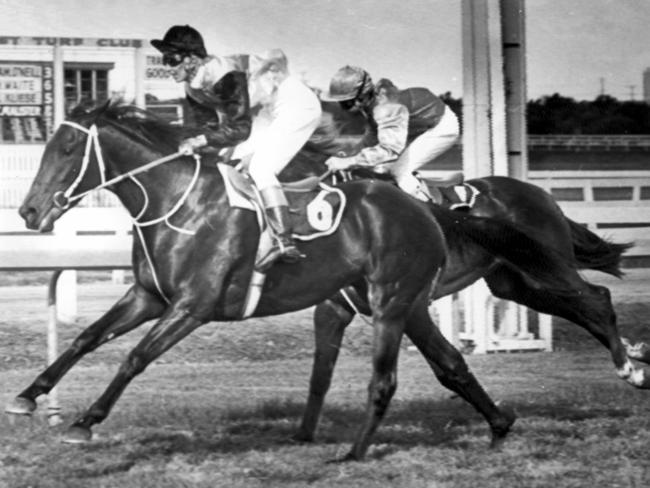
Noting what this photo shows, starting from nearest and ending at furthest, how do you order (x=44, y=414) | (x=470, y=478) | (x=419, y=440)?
(x=470, y=478) < (x=419, y=440) < (x=44, y=414)

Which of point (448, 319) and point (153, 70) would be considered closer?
point (448, 319)

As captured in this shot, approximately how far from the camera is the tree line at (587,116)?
16.8m

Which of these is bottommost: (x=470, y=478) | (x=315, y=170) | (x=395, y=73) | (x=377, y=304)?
(x=470, y=478)

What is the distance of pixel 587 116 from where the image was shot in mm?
18844

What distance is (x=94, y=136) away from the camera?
255 inches

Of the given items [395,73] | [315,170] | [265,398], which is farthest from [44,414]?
[395,73]

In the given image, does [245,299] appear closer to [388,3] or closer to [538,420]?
[538,420]

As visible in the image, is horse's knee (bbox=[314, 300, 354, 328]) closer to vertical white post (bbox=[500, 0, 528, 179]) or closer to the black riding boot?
the black riding boot

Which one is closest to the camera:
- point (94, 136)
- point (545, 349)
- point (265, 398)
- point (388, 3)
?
point (94, 136)

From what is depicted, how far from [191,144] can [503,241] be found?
182cm

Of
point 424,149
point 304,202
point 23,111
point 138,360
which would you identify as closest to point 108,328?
point 138,360

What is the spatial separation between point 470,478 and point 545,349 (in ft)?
17.0

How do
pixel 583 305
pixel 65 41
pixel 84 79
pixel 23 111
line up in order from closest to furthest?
pixel 583 305 → pixel 65 41 → pixel 84 79 → pixel 23 111

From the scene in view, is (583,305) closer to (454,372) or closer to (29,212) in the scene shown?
(454,372)
